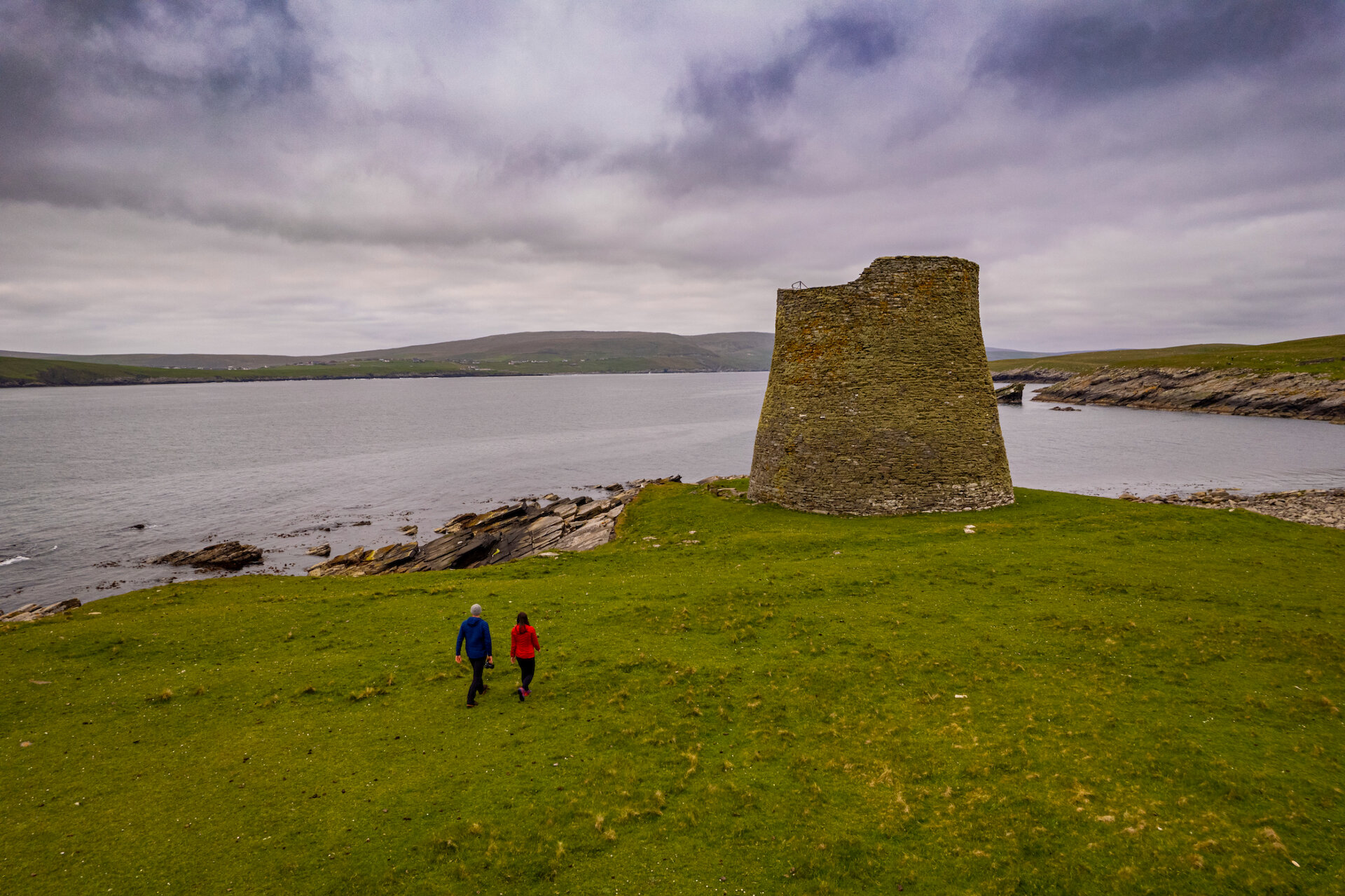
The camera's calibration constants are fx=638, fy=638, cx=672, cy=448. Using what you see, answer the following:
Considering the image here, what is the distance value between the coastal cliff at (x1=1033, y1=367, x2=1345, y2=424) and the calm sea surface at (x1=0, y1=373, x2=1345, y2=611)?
23.8 feet

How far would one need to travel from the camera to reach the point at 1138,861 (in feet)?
29.8

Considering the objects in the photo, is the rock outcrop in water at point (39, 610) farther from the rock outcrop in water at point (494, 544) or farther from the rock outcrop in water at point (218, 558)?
the rock outcrop in water at point (494, 544)

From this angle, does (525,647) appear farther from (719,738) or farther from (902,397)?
(902,397)

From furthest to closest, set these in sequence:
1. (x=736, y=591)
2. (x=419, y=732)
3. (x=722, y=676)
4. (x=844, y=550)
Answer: (x=844, y=550)
(x=736, y=591)
(x=722, y=676)
(x=419, y=732)

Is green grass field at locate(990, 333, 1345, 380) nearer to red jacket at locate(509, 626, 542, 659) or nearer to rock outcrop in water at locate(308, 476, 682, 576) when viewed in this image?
rock outcrop in water at locate(308, 476, 682, 576)

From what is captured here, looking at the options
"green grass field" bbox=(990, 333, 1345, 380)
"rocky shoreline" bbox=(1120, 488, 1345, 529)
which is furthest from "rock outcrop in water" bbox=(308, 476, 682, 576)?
"green grass field" bbox=(990, 333, 1345, 380)

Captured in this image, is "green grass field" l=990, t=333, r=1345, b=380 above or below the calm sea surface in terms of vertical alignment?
above

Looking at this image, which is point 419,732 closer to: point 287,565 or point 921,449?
point 921,449

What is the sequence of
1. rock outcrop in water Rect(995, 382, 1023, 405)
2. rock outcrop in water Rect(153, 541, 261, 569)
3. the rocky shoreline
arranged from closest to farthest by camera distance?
rock outcrop in water Rect(153, 541, 261, 569)
the rocky shoreline
rock outcrop in water Rect(995, 382, 1023, 405)

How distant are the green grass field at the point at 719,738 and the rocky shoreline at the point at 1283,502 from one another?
77.6 ft

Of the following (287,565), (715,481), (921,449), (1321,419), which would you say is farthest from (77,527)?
(1321,419)

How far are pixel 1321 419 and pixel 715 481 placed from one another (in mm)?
111688

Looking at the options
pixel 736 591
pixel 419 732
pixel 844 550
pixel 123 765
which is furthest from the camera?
pixel 844 550

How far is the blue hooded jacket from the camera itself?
1357 cm
